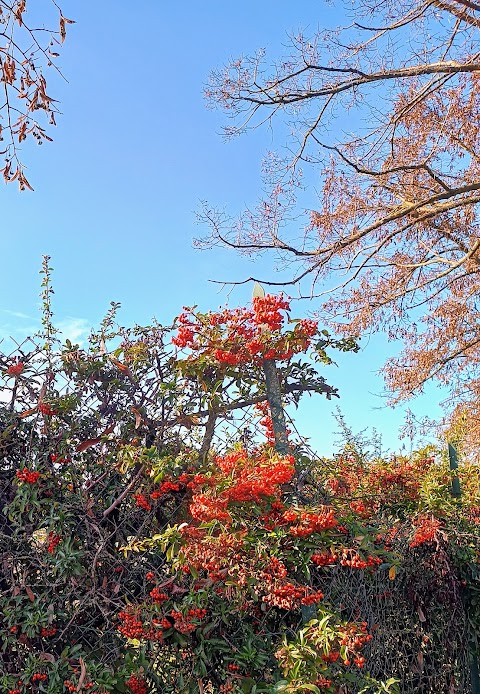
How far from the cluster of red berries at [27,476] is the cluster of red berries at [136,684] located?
2.71 feet

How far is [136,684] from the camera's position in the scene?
7.64 feet

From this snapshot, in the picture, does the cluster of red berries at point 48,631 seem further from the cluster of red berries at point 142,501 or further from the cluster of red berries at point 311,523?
the cluster of red berries at point 311,523

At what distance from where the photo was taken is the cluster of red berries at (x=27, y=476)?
8.11ft

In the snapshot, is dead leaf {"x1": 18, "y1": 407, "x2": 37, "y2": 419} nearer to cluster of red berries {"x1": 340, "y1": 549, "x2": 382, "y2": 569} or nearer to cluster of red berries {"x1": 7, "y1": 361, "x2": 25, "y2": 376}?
cluster of red berries {"x1": 7, "y1": 361, "x2": 25, "y2": 376}

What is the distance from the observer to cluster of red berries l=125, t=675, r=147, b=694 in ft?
7.63

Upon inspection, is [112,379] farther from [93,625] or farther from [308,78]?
[308,78]

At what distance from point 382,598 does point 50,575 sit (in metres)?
1.45

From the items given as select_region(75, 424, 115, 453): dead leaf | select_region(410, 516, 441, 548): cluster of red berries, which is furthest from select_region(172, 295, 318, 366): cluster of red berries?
select_region(410, 516, 441, 548): cluster of red berries

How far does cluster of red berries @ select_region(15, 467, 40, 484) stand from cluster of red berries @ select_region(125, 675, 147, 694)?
826mm

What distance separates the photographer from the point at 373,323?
8172 mm

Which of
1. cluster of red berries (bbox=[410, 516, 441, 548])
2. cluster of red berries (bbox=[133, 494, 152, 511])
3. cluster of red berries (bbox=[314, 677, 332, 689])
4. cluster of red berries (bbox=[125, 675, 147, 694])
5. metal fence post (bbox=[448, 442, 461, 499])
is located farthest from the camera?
metal fence post (bbox=[448, 442, 461, 499])

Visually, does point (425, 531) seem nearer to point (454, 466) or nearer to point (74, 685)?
point (454, 466)

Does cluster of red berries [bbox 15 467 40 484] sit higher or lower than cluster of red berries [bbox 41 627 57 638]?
higher

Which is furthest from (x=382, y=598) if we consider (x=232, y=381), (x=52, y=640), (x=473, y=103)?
(x=473, y=103)
